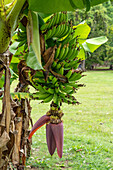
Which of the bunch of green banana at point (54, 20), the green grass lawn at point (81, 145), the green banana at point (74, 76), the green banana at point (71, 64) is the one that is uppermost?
the bunch of green banana at point (54, 20)

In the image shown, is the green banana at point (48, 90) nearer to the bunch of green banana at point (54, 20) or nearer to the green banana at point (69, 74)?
the green banana at point (69, 74)

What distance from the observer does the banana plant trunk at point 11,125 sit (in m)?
0.66

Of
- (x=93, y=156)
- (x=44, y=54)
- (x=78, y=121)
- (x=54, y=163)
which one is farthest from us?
(x=78, y=121)

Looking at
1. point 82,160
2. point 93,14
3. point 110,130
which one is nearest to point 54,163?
point 82,160

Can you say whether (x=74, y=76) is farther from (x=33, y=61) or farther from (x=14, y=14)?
Result: (x=14, y=14)

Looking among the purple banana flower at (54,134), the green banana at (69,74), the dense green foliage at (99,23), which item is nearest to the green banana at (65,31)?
the green banana at (69,74)

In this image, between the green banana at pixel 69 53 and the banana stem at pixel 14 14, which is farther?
the green banana at pixel 69 53

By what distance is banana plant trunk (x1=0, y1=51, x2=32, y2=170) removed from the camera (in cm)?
66

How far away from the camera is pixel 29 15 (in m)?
0.47

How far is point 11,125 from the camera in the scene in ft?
3.25

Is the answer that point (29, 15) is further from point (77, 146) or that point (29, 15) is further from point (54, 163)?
point (77, 146)

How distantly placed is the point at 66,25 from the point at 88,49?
367 millimetres

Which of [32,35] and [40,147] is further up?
[32,35]

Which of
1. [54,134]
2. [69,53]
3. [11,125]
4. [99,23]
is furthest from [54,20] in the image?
Answer: [99,23]
